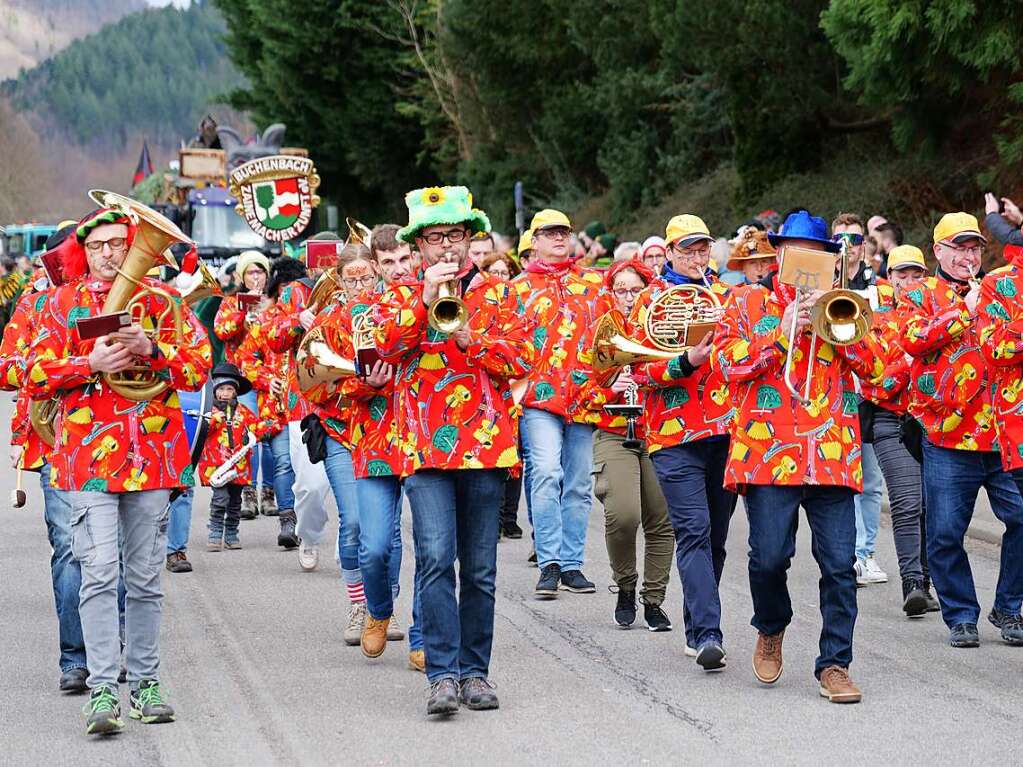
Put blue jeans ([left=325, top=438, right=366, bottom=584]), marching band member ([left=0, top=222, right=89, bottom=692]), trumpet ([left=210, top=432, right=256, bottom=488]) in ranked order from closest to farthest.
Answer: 1. marching band member ([left=0, top=222, right=89, bottom=692])
2. blue jeans ([left=325, top=438, right=366, bottom=584])
3. trumpet ([left=210, top=432, right=256, bottom=488])

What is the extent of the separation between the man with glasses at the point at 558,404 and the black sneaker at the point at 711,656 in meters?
2.18

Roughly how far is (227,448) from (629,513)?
441 centimetres

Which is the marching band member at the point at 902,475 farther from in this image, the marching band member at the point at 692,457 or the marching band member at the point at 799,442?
the marching band member at the point at 799,442

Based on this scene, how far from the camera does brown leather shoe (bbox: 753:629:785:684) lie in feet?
24.8

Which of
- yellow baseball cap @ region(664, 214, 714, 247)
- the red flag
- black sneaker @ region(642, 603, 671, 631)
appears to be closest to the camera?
yellow baseball cap @ region(664, 214, 714, 247)

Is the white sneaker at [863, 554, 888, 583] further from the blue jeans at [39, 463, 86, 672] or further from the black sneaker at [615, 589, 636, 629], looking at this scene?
the blue jeans at [39, 463, 86, 672]

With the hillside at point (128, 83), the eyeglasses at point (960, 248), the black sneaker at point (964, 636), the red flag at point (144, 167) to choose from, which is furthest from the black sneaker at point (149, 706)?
the hillside at point (128, 83)

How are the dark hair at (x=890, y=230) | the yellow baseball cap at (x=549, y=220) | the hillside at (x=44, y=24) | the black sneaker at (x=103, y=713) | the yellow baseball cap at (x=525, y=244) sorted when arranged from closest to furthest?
1. the black sneaker at (x=103, y=713)
2. the yellow baseball cap at (x=549, y=220)
3. the yellow baseball cap at (x=525, y=244)
4. the dark hair at (x=890, y=230)
5. the hillside at (x=44, y=24)

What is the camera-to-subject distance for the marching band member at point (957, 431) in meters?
8.45

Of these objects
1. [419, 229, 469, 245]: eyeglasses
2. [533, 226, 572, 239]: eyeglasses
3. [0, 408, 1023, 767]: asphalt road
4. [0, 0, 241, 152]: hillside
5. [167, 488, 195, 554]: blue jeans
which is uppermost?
[0, 0, 241, 152]: hillside

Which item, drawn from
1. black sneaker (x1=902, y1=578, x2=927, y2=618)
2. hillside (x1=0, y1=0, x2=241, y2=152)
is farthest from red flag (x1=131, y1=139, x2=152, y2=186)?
black sneaker (x1=902, y1=578, x2=927, y2=618)

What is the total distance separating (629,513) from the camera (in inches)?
356

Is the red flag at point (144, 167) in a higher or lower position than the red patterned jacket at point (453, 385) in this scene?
higher

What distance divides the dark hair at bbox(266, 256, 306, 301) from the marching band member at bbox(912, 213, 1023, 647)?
4125 mm
